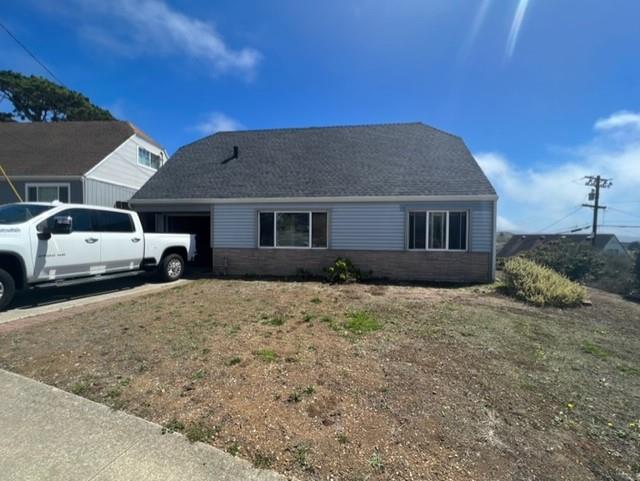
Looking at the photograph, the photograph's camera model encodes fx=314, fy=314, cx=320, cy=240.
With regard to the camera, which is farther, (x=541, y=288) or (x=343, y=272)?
(x=343, y=272)

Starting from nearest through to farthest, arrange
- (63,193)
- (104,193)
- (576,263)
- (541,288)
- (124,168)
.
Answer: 1. (541,288)
2. (576,263)
3. (63,193)
4. (104,193)
5. (124,168)

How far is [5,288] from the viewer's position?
6402mm

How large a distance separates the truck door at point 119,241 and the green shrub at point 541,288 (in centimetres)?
1101

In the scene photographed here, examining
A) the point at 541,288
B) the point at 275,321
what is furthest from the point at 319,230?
the point at 541,288

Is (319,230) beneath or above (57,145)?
beneath

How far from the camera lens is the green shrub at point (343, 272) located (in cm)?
1081

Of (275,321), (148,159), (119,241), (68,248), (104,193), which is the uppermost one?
(148,159)

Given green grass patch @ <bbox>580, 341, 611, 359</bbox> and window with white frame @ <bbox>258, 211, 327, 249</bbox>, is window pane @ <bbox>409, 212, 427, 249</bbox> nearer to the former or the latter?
window with white frame @ <bbox>258, 211, 327, 249</bbox>

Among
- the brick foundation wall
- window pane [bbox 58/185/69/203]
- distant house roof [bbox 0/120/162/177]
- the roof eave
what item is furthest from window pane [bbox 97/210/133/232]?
window pane [bbox 58/185/69/203]

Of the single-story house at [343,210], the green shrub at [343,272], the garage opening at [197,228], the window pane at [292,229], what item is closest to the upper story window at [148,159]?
the single-story house at [343,210]

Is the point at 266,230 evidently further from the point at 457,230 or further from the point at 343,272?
the point at 457,230

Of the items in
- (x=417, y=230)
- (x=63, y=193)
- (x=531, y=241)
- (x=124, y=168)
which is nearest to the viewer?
(x=417, y=230)

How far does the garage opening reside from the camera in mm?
14211

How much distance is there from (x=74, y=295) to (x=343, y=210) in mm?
8424
